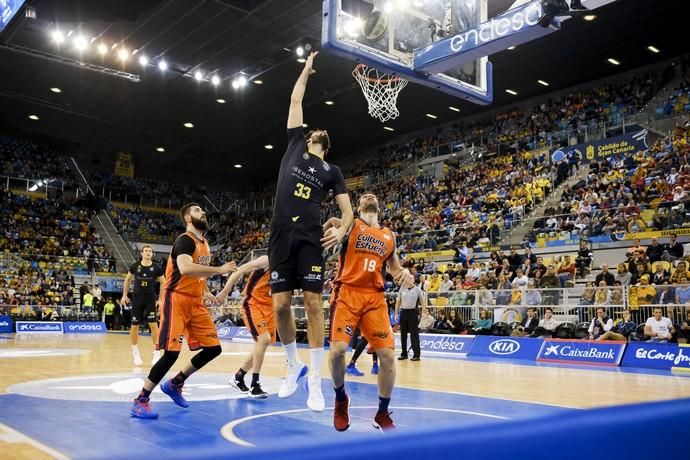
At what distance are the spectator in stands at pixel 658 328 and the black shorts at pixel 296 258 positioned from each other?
11.0m

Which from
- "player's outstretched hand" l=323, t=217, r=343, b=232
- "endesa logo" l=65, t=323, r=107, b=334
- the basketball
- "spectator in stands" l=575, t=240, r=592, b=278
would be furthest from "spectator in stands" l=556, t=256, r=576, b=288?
"endesa logo" l=65, t=323, r=107, b=334

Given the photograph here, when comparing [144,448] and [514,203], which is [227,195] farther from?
[144,448]

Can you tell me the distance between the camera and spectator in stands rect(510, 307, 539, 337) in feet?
53.6

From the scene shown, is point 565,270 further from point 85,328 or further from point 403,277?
point 85,328

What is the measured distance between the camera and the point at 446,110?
3192cm

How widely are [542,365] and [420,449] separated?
13989mm

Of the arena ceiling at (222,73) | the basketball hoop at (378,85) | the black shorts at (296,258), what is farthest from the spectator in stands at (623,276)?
the black shorts at (296,258)

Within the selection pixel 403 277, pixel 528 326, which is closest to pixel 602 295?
pixel 528 326

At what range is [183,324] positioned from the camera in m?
6.36

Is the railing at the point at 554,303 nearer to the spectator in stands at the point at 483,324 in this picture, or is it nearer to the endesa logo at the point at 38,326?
the spectator in stands at the point at 483,324

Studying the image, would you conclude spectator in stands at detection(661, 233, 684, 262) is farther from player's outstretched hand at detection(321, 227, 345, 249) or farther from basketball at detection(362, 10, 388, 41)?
player's outstretched hand at detection(321, 227, 345, 249)

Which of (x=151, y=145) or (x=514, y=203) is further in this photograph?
(x=151, y=145)

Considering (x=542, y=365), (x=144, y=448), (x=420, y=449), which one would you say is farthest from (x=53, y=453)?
(x=542, y=365)

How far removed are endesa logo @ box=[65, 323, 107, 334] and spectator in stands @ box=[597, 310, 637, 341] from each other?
22.2m
